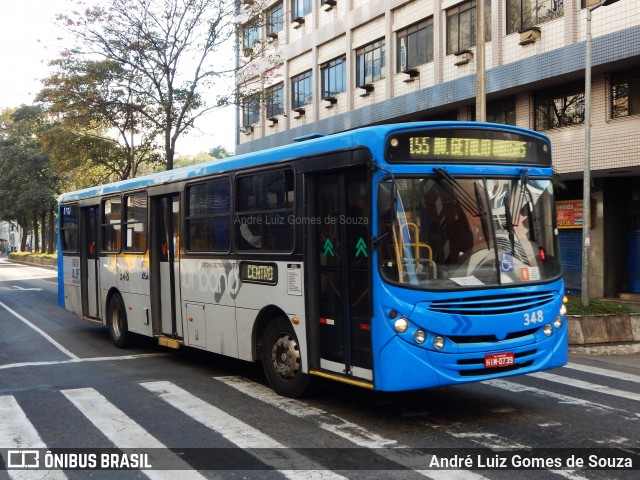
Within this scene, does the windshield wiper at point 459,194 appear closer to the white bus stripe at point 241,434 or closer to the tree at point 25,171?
the white bus stripe at point 241,434

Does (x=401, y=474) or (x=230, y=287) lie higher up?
(x=230, y=287)

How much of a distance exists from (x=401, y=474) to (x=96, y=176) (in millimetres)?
39254

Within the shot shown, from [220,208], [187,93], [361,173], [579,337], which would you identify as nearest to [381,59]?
[187,93]

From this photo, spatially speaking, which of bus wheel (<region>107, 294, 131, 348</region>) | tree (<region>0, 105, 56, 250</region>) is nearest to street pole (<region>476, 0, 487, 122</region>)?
bus wheel (<region>107, 294, 131, 348</region>)

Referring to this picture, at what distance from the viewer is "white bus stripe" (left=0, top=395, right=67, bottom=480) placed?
218 inches

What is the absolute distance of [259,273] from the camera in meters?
8.46

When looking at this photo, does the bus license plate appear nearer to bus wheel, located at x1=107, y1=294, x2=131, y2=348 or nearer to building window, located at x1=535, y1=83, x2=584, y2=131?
bus wheel, located at x1=107, y1=294, x2=131, y2=348

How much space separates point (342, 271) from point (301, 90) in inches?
1029

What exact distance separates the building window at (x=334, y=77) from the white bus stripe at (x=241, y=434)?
21824 millimetres

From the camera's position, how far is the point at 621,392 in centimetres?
838

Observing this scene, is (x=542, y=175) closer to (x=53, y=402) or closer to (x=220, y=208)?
(x=220, y=208)

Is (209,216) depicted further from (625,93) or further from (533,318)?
(625,93)

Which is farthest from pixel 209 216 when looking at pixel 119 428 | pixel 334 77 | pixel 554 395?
pixel 334 77

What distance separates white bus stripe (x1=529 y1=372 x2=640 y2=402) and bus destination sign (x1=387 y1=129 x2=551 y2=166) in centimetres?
299
